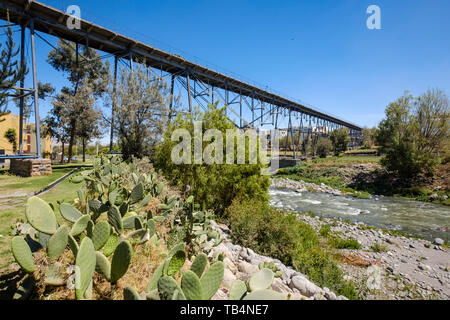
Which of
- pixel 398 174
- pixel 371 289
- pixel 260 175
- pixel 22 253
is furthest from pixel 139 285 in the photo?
pixel 398 174

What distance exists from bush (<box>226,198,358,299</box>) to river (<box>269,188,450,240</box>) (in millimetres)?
6104

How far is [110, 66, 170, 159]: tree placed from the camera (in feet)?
33.9

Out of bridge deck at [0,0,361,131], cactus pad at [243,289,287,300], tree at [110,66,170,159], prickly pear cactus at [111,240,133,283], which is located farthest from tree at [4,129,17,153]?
cactus pad at [243,289,287,300]

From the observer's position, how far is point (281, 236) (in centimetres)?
499

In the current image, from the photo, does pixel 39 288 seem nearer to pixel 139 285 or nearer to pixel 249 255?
pixel 139 285

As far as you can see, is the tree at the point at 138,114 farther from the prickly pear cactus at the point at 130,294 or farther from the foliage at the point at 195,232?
the prickly pear cactus at the point at 130,294

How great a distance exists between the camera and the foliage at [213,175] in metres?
6.41

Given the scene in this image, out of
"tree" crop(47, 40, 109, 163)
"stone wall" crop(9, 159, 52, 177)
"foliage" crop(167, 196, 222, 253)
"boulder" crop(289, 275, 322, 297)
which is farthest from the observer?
"tree" crop(47, 40, 109, 163)

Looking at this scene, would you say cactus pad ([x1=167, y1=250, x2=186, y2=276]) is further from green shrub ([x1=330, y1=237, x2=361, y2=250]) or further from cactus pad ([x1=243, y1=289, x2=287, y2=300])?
green shrub ([x1=330, y1=237, x2=361, y2=250])

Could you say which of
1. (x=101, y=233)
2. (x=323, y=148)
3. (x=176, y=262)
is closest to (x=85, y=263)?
(x=101, y=233)

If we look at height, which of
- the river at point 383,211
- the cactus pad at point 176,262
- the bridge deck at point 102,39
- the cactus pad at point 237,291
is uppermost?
the bridge deck at point 102,39

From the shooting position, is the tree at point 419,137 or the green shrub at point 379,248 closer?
the green shrub at point 379,248

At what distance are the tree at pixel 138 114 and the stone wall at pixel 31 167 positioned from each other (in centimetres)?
324

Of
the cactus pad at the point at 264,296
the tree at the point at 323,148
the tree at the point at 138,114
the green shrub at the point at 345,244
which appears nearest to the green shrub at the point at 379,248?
the green shrub at the point at 345,244
